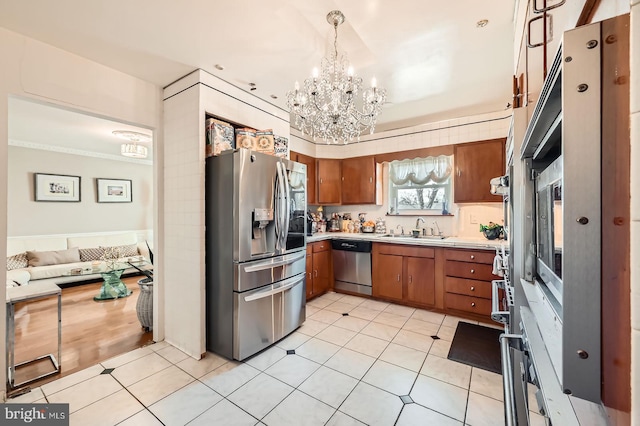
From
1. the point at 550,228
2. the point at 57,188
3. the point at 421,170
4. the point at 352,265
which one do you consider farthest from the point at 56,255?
the point at 550,228

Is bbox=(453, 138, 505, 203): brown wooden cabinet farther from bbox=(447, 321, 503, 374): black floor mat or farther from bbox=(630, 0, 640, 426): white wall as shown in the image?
bbox=(630, 0, 640, 426): white wall

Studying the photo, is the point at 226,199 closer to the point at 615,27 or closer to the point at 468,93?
the point at 615,27

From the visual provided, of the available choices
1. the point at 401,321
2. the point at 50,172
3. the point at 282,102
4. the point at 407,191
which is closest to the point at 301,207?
the point at 282,102

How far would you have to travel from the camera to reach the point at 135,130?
4.16 m

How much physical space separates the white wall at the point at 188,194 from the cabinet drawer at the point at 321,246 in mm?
1747

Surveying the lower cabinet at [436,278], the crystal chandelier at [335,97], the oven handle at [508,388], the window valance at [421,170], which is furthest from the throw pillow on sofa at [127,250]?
the oven handle at [508,388]

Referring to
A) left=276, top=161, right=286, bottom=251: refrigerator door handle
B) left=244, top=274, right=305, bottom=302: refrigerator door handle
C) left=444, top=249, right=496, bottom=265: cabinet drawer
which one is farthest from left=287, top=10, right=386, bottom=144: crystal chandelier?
left=444, top=249, right=496, bottom=265: cabinet drawer

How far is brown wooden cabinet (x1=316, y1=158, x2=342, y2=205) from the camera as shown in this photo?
447cm

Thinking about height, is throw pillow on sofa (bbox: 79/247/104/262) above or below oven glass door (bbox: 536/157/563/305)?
below

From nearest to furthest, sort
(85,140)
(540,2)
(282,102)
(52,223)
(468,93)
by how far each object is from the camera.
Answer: (540,2) → (468,93) → (282,102) → (85,140) → (52,223)

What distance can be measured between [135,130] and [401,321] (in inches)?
187

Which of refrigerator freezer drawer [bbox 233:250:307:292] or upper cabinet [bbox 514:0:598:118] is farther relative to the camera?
refrigerator freezer drawer [bbox 233:250:307:292]

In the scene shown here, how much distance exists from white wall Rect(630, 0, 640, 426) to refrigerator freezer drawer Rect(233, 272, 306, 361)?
2.31 metres

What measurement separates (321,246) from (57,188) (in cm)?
513
